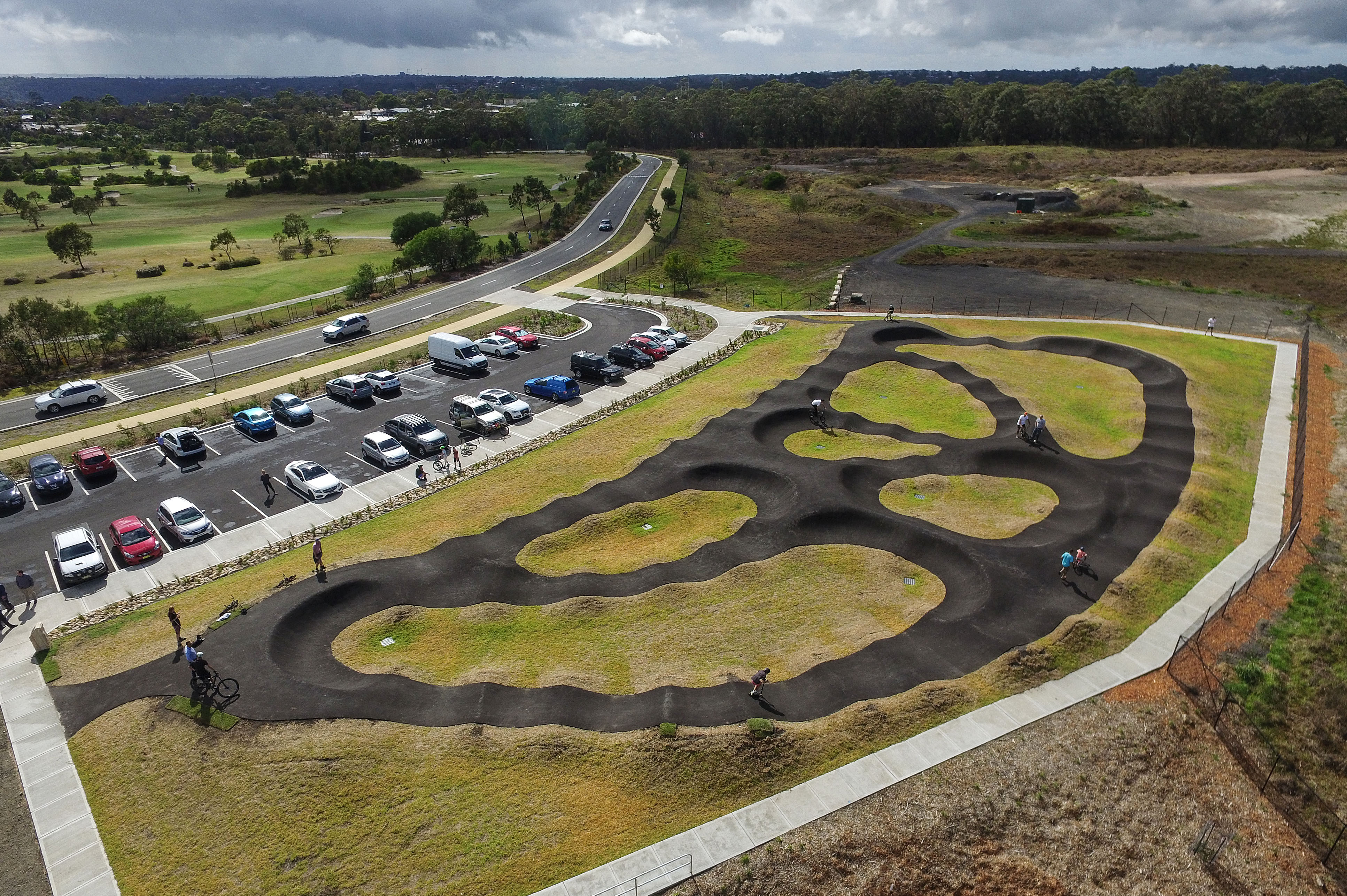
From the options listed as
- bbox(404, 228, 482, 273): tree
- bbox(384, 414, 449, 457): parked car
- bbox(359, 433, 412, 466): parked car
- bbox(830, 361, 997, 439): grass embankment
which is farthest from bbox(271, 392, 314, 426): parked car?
bbox(404, 228, 482, 273): tree

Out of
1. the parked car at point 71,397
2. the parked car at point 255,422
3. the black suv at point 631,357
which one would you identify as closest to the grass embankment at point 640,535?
the black suv at point 631,357

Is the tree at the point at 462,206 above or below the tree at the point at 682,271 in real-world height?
above

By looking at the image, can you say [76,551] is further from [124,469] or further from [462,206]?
[462,206]

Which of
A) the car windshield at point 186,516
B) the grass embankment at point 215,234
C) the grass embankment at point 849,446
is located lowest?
the car windshield at point 186,516

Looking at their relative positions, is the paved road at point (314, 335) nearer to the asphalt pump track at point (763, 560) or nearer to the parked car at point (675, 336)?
the parked car at point (675, 336)

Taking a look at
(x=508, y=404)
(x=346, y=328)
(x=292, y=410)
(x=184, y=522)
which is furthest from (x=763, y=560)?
(x=346, y=328)

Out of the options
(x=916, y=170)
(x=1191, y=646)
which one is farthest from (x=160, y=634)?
(x=916, y=170)

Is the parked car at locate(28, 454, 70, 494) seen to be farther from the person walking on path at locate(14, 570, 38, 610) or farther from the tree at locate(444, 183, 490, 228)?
the tree at locate(444, 183, 490, 228)
